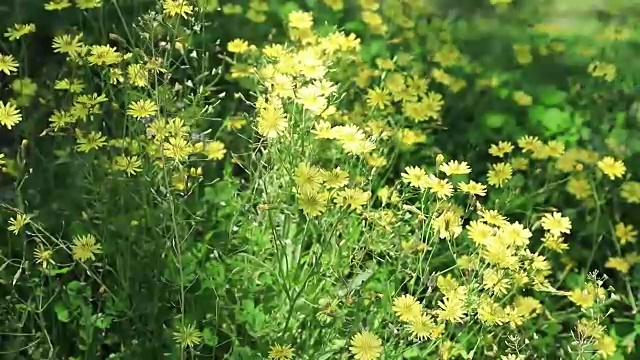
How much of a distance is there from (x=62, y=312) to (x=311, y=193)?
526 millimetres

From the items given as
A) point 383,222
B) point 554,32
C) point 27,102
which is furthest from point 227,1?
point 383,222

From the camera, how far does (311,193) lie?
1.27m

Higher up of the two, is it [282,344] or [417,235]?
[417,235]

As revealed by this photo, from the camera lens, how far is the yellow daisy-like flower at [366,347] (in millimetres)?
1208

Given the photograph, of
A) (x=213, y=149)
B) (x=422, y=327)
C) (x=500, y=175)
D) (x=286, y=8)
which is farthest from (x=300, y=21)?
(x=422, y=327)

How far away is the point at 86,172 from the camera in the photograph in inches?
59.9

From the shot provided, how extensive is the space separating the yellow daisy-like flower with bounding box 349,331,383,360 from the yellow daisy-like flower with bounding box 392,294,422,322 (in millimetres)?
54

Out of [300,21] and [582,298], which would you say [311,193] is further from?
[300,21]

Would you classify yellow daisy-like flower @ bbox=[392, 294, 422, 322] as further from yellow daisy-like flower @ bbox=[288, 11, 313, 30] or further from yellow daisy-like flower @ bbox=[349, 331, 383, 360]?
yellow daisy-like flower @ bbox=[288, 11, 313, 30]

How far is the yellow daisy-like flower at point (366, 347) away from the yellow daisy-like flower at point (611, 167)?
89cm

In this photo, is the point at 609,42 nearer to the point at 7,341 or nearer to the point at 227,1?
the point at 227,1

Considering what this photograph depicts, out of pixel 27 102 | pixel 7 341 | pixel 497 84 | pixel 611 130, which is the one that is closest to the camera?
pixel 7 341

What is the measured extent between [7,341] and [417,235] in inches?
28.3

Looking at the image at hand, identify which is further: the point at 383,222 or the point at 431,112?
the point at 431,112
